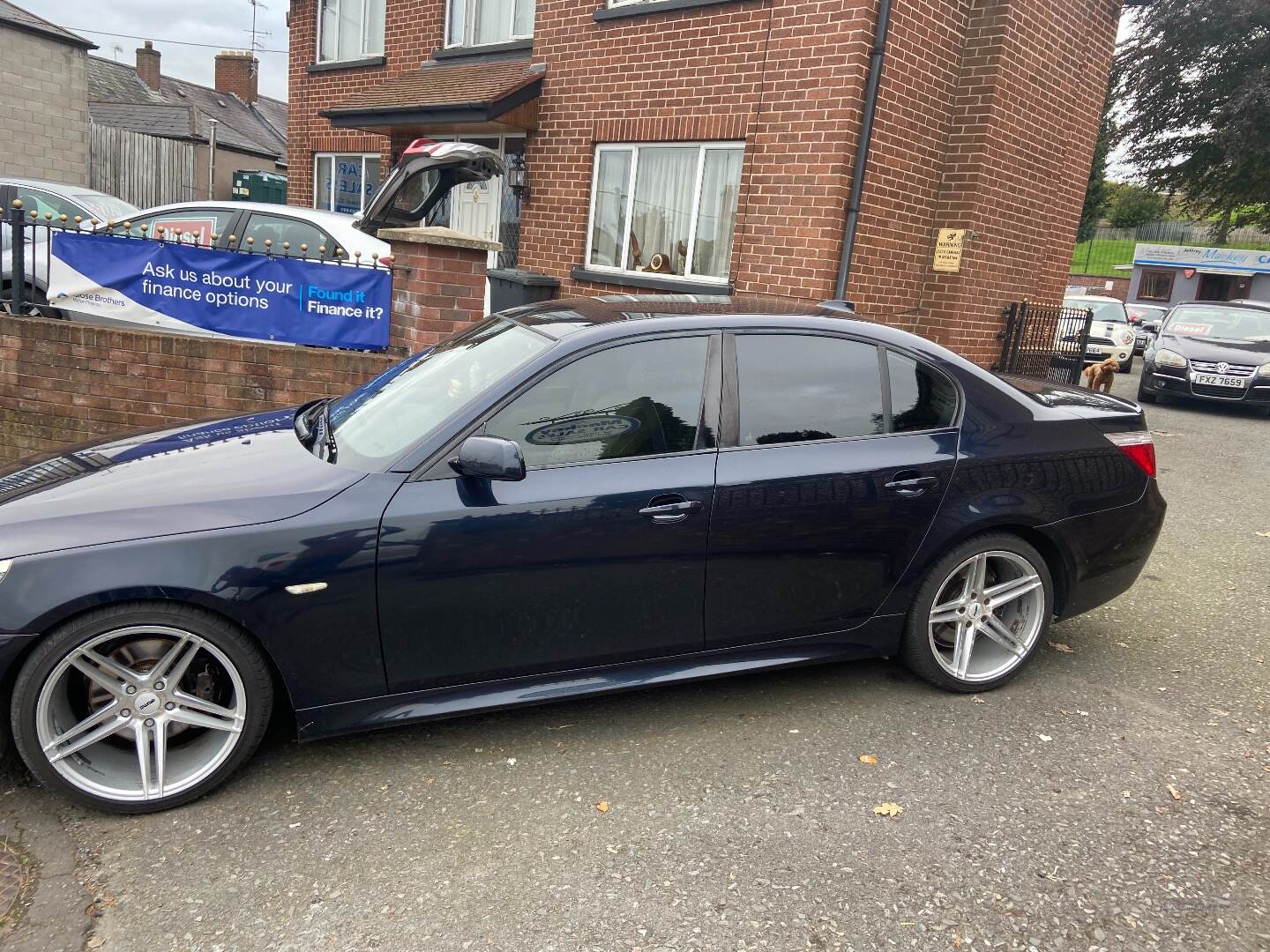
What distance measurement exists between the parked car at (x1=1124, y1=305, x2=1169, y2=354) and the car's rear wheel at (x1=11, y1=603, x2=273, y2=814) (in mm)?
19118

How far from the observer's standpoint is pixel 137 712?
2805 millimetres

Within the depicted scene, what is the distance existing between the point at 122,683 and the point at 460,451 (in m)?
1.26

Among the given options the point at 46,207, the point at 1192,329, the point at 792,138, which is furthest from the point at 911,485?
the point at 1192,329

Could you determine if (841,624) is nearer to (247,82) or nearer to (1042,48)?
(1042,48)

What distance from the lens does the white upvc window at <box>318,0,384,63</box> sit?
43.7 feet

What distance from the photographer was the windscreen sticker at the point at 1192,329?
13.2m

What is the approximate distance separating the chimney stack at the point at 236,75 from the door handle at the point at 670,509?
39.8 meters

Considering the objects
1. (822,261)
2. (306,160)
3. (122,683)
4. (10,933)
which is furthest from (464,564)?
(306,160)

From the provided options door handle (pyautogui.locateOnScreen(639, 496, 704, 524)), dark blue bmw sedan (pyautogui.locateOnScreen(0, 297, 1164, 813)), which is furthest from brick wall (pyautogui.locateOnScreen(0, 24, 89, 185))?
door handle (pyautogui.locateOnScreen(639, 496, 704, 524))

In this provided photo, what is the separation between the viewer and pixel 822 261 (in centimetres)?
791

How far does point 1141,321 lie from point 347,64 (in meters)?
22.7

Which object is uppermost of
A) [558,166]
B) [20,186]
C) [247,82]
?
[247,82]

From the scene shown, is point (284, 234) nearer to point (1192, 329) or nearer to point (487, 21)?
point (487, 21)

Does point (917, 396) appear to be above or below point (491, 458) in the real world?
above
